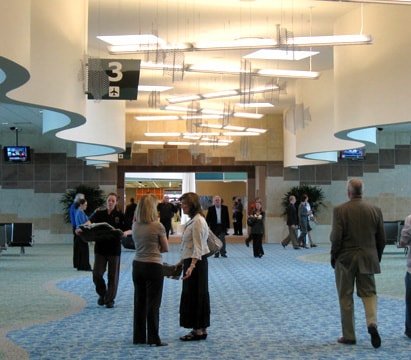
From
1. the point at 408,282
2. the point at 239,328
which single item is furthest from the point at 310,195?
the point at 408,282

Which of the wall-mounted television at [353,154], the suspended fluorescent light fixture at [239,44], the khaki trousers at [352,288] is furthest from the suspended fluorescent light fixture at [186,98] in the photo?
the wall-mounted television at [353,154]

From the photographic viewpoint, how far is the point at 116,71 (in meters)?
12.2

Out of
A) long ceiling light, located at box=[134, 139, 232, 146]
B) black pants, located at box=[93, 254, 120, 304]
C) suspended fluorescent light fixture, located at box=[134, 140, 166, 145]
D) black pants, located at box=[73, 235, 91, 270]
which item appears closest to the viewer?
black pants, located at box=[93, 254, 120, 304]

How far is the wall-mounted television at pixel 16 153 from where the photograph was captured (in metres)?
25.5

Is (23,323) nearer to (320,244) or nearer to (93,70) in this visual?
(93,70)

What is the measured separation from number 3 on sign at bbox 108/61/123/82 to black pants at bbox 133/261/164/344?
543cm

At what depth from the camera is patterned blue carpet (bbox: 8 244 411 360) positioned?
6895 mm

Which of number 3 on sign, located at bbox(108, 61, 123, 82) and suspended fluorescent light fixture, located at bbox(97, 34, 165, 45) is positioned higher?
suspended fluorescent light fixture, located at bbox(97, 34, 165, 45)

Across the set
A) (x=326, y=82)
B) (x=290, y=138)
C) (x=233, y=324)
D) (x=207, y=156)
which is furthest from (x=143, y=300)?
(x=207, y=156)

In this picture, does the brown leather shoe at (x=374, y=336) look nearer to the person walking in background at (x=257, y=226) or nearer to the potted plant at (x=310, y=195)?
the person walking in background at (x=257, y=226)

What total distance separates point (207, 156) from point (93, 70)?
1627cm

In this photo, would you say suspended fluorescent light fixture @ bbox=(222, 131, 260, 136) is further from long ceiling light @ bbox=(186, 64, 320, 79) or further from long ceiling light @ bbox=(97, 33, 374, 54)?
long ceiling light @ bbox=(97, 33, 374, 54)

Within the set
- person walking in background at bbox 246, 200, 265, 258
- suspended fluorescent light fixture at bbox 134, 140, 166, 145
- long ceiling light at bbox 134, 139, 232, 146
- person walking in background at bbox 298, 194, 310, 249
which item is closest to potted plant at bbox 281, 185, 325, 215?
person walking in background at bbox 298, 194, 310, 249

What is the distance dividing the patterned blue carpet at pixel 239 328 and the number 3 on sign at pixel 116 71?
3.36 metres
